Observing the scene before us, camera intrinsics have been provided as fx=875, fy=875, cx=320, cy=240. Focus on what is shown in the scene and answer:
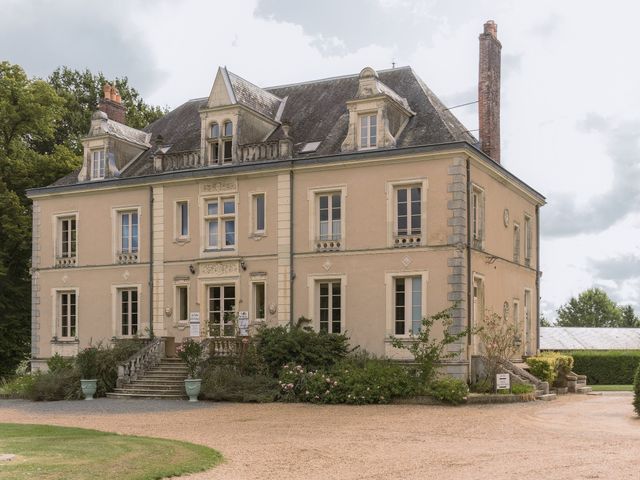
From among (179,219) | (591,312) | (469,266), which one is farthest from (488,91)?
(591,312)

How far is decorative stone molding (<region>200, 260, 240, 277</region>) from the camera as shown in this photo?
85.9 ft

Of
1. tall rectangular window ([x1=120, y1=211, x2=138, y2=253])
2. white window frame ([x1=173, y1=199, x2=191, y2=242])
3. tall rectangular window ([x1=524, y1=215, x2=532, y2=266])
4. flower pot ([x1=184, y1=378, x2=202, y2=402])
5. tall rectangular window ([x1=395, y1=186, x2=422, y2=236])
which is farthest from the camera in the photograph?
tall rectangular window ([x1=524, y1=215, x2=532, y2=266])

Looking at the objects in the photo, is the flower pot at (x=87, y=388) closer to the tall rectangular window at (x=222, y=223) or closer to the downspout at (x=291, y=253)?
the tall rectangular window at (x=222, y=223)

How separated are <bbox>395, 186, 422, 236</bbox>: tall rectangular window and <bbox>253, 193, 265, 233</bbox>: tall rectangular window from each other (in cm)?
430

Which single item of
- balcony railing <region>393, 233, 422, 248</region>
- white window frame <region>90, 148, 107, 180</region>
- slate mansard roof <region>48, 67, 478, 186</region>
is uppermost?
slate mansard roof <region>48, 67, 478, 186</region>

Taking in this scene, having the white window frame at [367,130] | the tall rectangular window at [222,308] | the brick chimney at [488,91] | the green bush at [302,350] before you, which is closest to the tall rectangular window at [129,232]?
the tall rectangular window at [222,308]

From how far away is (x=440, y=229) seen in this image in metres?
23.5

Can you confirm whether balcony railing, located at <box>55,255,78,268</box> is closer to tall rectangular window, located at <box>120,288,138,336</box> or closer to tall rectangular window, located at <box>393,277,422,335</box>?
tall rectangular window, located at <box>120,288,138,336</box>

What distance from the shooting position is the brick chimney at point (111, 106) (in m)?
32.8

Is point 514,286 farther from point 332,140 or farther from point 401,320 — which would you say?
point 332,140

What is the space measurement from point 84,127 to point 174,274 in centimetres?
1675

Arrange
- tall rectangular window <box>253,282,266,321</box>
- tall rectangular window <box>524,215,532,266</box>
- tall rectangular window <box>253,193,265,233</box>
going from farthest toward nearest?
tall rectangular window <box>524,215,532,266</box>
tall rectangular window <box>253,193,265,233</box>
tall rectangular window <box>253,282,266,321</box>

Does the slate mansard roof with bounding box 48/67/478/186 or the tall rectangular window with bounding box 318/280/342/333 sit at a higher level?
the slate mansard roof with bounding box 48/67/478/186

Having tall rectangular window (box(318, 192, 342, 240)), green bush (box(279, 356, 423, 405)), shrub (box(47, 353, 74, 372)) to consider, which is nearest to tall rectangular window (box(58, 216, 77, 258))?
shrub (box(47, 353, 74, 372))
